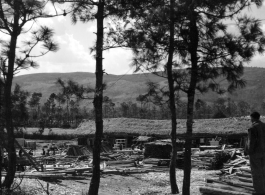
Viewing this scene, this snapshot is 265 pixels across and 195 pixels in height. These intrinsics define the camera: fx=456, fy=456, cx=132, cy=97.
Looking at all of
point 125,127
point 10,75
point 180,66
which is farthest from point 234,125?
point 10,75

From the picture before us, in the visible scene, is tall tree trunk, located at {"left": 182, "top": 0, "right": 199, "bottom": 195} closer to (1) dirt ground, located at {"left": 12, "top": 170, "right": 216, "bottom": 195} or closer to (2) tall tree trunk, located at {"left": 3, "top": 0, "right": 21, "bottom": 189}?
(1) dirt ground, located at {"left": 12, "top": 170, "right": 216, "bottom": 195}

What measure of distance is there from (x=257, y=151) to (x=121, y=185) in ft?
30.6

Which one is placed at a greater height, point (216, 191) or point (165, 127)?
point (165, 127)

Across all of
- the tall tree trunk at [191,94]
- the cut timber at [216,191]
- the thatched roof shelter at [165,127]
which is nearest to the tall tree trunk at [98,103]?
the tall tree trunk at [191,94]

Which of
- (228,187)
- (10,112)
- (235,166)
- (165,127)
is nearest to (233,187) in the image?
(228,187)

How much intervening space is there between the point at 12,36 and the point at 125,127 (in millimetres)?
38231

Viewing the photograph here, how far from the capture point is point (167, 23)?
10.6 metres

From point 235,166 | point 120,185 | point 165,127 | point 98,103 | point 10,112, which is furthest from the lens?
point 165,127

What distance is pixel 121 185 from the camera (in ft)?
56.9

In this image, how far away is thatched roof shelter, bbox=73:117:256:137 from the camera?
42875mm

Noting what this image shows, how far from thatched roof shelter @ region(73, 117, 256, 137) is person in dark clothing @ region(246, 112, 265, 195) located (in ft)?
105

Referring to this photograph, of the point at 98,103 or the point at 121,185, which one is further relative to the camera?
the point at 121,185

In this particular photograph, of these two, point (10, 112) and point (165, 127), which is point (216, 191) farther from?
point (165, 127)

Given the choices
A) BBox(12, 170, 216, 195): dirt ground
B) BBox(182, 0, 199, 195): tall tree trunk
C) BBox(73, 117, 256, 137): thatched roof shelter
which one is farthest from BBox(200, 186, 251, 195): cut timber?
BBox(73, 117, 256, 137): thatched roof shelter
